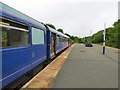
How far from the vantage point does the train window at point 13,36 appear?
721 centimetres

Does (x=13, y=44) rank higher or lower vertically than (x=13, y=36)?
lower

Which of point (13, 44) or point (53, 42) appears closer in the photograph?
point (13, 44)

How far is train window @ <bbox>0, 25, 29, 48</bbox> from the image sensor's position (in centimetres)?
721

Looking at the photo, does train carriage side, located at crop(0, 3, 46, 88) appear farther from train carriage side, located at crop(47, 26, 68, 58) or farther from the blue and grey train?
train carriage side, located at crop(47, 26, 68, 58)

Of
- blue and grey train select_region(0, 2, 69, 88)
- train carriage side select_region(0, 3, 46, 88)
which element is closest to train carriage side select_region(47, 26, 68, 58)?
blue and grey train select_region(0, 2, 69, 88)

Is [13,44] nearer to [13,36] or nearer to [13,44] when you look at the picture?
[13,44]

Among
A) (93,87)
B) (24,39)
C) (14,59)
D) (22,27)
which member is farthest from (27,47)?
(93,87)

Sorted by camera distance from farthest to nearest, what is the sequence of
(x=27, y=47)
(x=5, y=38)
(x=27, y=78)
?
(x=27, y=78)
(x=27, y=47)
(x=5, y=38)

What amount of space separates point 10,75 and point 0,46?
1.25 metres

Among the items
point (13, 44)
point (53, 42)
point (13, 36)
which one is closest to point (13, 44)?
point (13, 44)

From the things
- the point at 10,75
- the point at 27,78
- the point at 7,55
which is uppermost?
the point at 7,55

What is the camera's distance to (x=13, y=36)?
8.00 metres

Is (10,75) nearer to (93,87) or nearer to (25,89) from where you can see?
(25,89)

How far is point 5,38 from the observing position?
24.1 feet
